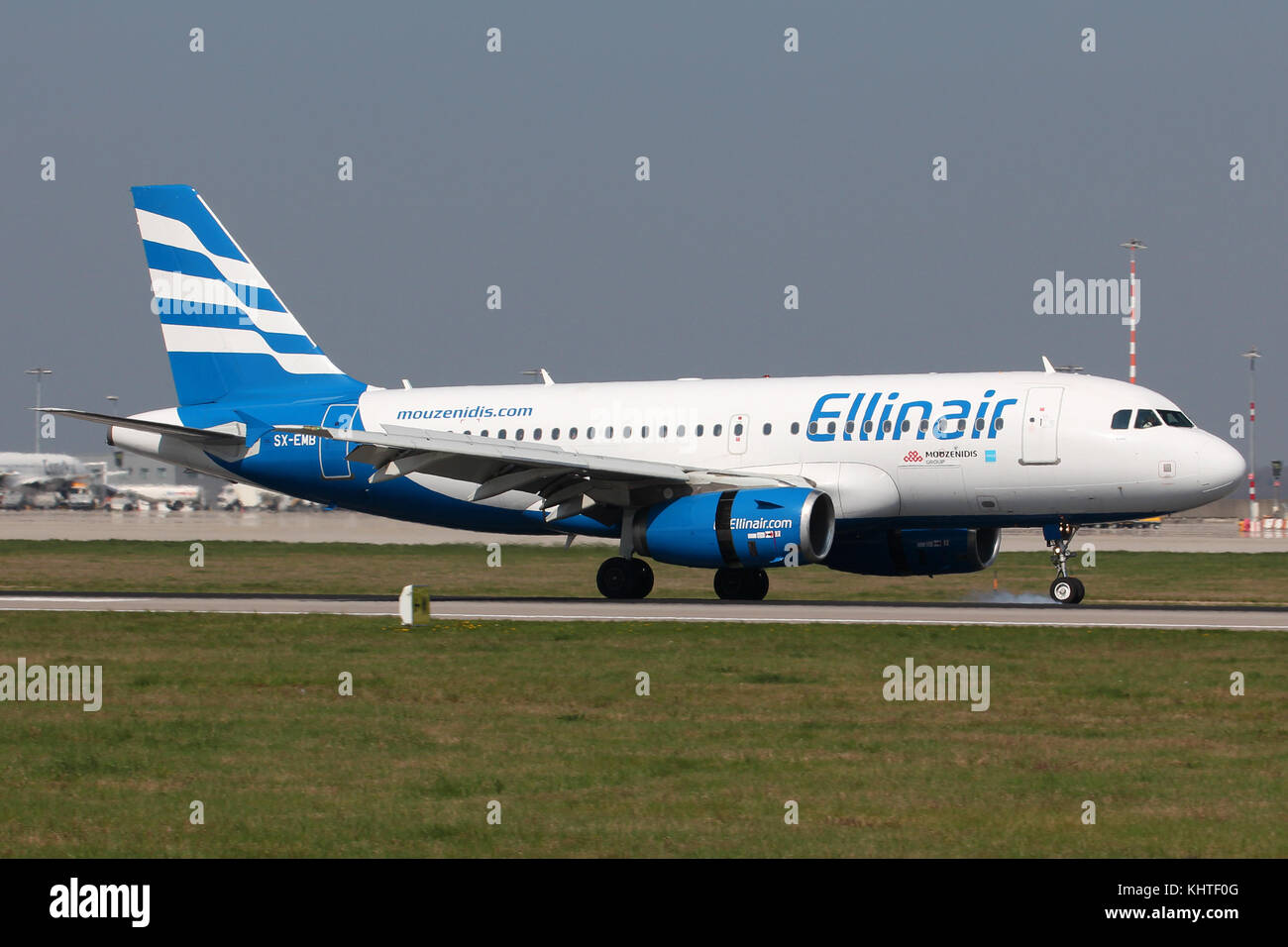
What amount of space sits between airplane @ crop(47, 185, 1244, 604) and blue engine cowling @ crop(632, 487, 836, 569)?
41 mm

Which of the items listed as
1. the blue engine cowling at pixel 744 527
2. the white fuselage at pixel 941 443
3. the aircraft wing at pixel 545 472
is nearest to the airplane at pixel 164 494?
the aircraft wing at pixel 545 472

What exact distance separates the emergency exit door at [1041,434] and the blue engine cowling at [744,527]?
3751 millimetres

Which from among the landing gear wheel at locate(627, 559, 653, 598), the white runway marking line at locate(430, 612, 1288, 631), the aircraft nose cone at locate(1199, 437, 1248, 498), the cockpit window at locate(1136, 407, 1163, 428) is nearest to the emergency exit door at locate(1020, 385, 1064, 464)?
the cockpit window at locate(1136, 407, 1163, 428)

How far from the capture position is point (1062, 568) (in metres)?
30.7

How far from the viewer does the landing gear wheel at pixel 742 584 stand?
110ft

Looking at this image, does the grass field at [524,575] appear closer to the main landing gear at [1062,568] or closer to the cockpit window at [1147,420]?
the main landing gear at [1062,568]

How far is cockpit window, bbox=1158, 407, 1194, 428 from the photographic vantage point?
29828 millimetres

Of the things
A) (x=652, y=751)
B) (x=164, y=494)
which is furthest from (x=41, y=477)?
(x=652, y=751)

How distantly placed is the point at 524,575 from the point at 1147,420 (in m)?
18.3

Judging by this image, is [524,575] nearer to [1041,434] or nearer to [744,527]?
[744,527]

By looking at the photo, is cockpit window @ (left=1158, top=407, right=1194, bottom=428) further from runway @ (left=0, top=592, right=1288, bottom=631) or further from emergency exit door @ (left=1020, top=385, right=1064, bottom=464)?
runway @ (left=0, top=592, right=1288, bottom=631)
